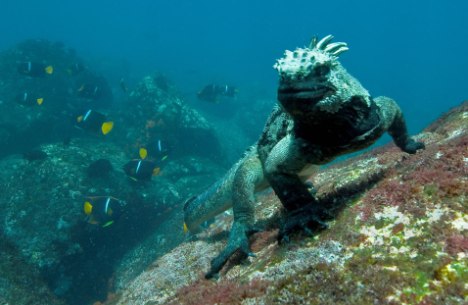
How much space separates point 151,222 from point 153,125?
6.48m

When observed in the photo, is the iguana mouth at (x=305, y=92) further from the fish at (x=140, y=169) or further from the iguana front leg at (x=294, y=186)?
the fish at (x=140, y=169)

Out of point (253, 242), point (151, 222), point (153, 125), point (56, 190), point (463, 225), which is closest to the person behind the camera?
point (463, 225)

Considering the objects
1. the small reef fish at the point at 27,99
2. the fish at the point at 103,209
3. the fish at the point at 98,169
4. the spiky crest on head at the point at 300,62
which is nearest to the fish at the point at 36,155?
the fish at the point at 98,169

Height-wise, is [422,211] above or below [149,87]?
above

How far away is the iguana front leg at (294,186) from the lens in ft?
10.4

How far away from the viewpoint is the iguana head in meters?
2.79

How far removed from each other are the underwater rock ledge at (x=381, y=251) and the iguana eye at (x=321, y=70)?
1.23 meters

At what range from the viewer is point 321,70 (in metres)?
2.88

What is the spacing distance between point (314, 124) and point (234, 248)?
5.63 feet

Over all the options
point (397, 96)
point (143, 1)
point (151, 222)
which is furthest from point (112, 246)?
point (143, 1)

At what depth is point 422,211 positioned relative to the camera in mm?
2658

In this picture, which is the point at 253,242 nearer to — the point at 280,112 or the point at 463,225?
the point at 280,112

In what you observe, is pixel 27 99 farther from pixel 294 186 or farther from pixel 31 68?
pixel 294 186

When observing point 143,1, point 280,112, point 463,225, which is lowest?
point 143,1
